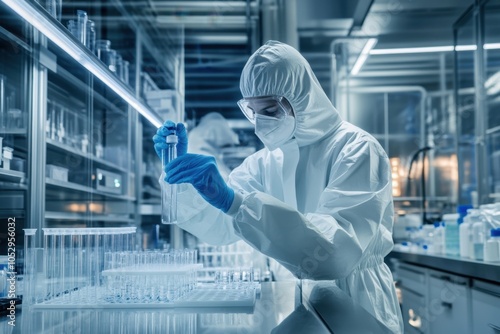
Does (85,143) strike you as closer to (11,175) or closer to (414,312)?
(11,175)

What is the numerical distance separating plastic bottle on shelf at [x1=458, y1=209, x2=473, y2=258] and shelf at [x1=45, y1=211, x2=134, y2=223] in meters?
2.14

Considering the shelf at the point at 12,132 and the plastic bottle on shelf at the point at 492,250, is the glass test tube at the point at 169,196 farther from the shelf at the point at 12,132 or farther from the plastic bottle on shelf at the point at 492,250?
the plastic bottle on shelf at the point at 492,250

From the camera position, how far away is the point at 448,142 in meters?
6.58

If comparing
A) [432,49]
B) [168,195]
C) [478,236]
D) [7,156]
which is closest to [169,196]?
[168,195]

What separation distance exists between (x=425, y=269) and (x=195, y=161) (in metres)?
2.11

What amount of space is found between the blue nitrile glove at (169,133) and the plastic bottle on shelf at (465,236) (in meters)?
1.70

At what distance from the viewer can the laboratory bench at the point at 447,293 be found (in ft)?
6.99

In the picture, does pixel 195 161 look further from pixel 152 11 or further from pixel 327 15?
pixel 152 11

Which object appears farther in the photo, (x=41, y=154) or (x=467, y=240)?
(x=467, y=240)

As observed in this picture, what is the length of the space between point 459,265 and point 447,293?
29cm

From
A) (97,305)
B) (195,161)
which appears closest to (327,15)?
(195,161)

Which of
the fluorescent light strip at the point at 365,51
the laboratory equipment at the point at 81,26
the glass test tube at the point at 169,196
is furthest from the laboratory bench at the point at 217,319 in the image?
the fluorescent light strip at the point at 365,51

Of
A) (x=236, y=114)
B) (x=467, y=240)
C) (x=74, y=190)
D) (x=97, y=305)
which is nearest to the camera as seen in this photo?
(x=97, y=305)

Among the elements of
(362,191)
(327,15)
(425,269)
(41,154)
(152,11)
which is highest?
(152,11)
